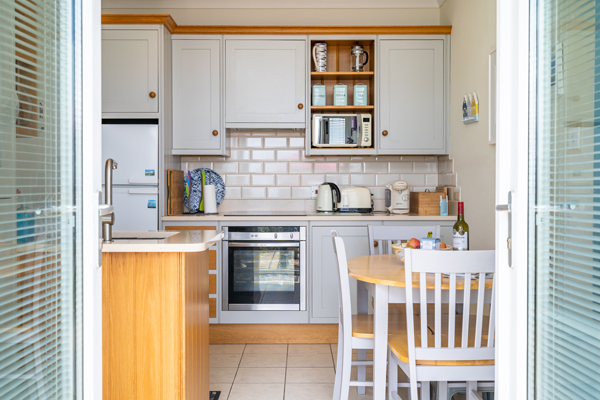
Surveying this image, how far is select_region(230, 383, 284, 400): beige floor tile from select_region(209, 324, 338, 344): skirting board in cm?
77

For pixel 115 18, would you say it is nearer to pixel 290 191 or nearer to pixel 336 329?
pixel 290 191

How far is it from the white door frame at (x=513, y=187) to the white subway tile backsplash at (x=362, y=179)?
2743 millimetres

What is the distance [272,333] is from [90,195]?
2.49 m

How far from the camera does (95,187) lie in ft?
4.16

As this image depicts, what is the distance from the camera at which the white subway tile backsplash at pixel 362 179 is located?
13.2 ft

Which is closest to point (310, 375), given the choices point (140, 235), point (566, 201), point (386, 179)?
point (140, 235)

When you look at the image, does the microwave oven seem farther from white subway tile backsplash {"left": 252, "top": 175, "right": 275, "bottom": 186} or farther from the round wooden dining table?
the round wooden dining table

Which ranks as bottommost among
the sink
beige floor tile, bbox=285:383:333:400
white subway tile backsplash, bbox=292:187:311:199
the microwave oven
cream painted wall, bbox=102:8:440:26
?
beige floor tile, bbox=285:383:333:400

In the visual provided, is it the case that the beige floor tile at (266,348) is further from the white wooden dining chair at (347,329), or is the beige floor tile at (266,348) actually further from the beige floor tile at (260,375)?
the white wooden dining chair at (347,329)

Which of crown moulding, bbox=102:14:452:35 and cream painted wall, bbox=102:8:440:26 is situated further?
cream painted wall, bbox=102:8:440:26

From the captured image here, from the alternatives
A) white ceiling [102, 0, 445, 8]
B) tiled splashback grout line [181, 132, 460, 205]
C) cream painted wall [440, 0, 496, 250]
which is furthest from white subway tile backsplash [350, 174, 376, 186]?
white ceiling [102, 0, 445, 8]

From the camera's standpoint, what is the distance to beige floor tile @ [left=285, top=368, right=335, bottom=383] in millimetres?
2775

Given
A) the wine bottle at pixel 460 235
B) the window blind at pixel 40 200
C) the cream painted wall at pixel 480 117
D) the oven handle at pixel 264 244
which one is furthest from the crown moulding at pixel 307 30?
the window blind at pixel 40 200

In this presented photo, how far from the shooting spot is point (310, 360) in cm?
313
